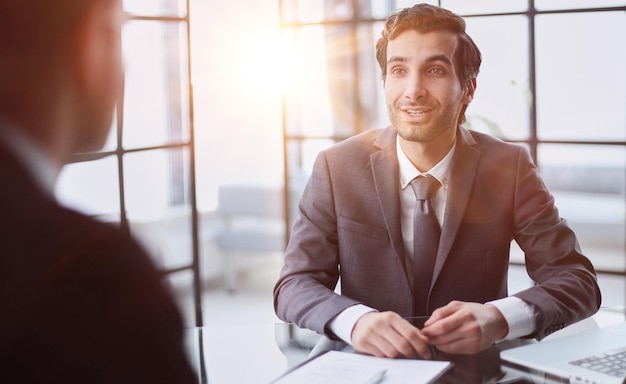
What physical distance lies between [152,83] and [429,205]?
366cm

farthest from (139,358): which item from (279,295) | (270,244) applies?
(270,244)

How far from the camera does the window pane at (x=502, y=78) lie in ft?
10.3

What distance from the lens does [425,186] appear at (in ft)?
6.08

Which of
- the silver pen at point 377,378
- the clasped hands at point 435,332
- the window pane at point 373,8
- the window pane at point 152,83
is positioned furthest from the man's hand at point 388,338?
the window pane at point 152,83

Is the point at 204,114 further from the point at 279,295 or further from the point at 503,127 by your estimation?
the point at 279,295

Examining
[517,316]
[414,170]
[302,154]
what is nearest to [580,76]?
[302,154]

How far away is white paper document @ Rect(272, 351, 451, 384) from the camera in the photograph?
48.1 inches

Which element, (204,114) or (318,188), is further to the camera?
(204,114)

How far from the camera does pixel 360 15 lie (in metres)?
3.70

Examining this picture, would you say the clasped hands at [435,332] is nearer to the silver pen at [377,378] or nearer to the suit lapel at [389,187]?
the silver pen at [377,378]

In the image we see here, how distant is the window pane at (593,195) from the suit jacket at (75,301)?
15.8 ft

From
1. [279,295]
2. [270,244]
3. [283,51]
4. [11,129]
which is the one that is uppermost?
[283,51]

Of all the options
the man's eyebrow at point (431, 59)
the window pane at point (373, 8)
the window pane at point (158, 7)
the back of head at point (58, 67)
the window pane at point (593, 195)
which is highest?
the window pane at point (158, 7)

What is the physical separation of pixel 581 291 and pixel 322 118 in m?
2.47
